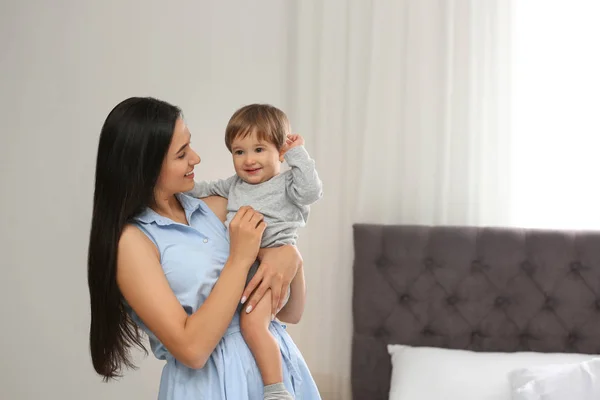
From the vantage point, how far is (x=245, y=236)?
147 centimetres

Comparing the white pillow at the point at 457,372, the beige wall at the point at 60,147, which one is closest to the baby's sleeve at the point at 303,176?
the white pillow at the point at 457,372

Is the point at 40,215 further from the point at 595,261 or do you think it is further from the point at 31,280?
the point at 595,261

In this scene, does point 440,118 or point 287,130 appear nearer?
point 287,130

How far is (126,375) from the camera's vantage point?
8.54 feet

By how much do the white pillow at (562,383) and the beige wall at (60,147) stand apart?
4.63 ft

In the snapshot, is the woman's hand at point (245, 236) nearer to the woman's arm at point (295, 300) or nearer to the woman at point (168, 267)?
the woman at point (168, 267)

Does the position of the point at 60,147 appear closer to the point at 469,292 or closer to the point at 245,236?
the point at 245,236

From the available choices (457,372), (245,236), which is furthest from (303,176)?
(457,372)

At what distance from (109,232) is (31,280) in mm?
1258

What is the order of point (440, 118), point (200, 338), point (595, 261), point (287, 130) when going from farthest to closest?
point (440, 118) → point (595, 261) → point (287, 130) → point (200, 338)

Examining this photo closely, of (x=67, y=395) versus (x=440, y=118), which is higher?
(x=440, y=118)

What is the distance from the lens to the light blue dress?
4.81ft

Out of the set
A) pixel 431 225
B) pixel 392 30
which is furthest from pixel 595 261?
pixel 392 30

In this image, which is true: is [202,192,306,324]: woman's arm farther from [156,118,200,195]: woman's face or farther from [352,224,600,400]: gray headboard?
[352,224,600,400]: gray headboard
